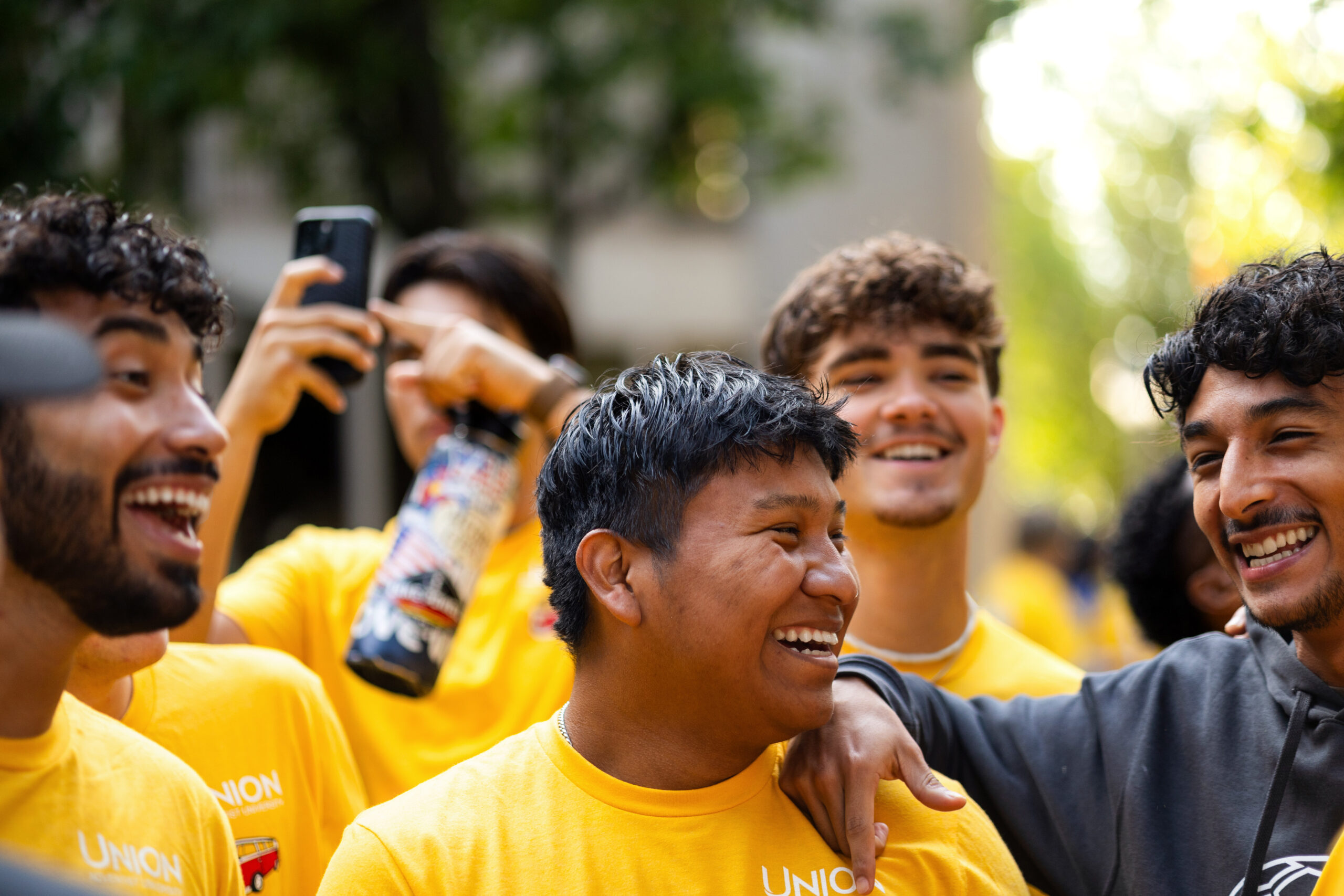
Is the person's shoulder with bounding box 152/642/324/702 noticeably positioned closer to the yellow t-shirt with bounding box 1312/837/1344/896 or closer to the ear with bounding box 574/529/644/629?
the ear with bounding box 574/529/644/629

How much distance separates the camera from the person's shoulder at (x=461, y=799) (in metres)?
2.16

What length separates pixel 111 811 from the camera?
6.93 feet

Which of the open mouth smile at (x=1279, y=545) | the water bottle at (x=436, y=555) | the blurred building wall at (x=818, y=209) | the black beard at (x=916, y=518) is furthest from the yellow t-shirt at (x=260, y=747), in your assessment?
the blurred building wall at (x=818, y=209)

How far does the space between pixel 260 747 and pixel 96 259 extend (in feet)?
3.75

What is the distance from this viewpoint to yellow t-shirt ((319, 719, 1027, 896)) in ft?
7.00

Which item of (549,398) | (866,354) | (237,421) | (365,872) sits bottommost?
(365,872)

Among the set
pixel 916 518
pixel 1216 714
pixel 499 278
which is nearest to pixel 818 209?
pixel 499 278

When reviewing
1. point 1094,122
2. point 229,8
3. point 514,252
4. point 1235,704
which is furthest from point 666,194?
point 1094,122

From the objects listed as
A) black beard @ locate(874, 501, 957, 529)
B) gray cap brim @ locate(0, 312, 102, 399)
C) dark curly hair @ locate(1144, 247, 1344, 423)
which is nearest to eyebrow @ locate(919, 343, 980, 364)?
black beard @ locate(874, 501, 957, 529)

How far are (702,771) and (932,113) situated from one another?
13.8 metres

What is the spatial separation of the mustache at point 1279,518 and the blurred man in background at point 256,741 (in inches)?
77.2

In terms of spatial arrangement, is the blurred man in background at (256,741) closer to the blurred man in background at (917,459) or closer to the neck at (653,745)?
the neck at (653,745)

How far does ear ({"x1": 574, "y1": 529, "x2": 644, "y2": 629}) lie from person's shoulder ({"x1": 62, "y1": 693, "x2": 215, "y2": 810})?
782mm

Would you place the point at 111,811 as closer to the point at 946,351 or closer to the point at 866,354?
the point at 866,354
